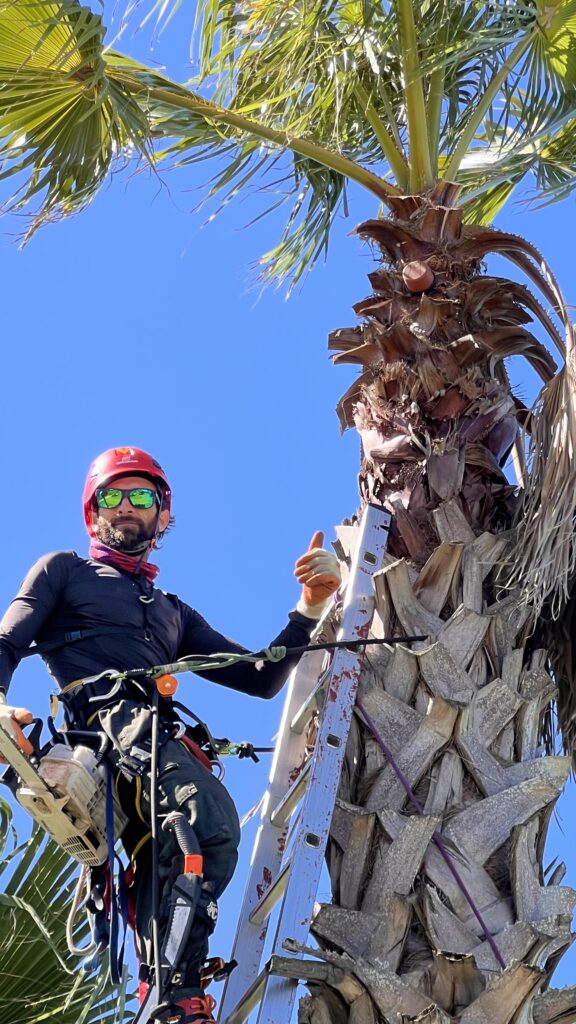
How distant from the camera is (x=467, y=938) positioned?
15.8 feet

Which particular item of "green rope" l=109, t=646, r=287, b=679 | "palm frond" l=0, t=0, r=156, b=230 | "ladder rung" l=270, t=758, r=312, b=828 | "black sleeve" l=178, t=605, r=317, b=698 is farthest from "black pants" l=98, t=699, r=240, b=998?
"palm frond" l=0, t=0, r=156, b=230

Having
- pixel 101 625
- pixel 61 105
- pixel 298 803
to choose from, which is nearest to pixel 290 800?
pixel 298 803

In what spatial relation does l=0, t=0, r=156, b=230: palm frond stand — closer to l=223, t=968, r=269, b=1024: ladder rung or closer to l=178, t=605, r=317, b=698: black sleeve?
l=178, t=605, r=317, b=698: black sleeve

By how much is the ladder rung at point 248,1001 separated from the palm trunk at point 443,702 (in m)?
0.15

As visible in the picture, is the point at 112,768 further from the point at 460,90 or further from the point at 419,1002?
the point at 460,90

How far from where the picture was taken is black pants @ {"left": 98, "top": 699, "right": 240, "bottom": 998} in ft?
16.1

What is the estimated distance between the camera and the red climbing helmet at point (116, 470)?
19.9ft

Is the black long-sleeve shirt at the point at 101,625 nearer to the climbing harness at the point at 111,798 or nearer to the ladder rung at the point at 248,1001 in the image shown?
the climbing harness at the point at 111,798

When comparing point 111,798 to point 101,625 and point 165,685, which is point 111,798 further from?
point 101,625

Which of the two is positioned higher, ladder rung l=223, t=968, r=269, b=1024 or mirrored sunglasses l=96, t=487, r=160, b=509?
mirrored sunglasses l=96, t=487, r=160, b=509

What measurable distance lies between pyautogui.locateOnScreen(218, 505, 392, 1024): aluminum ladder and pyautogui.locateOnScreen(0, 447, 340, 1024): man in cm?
20

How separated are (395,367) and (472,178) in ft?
5.72

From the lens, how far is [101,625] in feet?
18.9

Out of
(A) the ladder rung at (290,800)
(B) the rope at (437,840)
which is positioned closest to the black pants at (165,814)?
(A) the ladder rung at (290,800)
